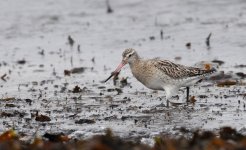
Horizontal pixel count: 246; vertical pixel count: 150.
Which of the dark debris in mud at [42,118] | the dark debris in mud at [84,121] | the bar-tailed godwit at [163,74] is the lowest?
the dark debris in mud at [84,121]

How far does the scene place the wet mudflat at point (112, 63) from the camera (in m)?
10.1

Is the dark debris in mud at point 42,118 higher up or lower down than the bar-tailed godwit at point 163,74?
lower down

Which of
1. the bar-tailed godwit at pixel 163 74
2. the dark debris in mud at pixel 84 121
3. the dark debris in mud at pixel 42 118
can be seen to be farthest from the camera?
the bar-tailed godwit at pixel 163 74

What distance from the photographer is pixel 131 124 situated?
32.7 ft

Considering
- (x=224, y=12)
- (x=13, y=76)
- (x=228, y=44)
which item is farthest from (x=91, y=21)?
(x=13, y=76)

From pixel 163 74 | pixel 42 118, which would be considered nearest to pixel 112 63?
pixel 163 74

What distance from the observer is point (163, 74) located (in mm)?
11797

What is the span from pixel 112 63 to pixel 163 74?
4.01m

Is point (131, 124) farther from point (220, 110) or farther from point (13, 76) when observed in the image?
point (13, 76)

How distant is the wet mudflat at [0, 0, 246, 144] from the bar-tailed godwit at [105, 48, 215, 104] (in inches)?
10.9

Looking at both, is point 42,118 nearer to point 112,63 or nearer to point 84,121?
point 84,121

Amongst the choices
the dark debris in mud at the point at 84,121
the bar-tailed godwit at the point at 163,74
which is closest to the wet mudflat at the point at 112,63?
the dark debris in mud at the point at 84,121

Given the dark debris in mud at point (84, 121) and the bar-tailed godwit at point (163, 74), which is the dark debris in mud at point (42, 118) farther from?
the bar-tailed godwit at point (163, 74)

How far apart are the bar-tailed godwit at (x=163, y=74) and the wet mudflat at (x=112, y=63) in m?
0.28
